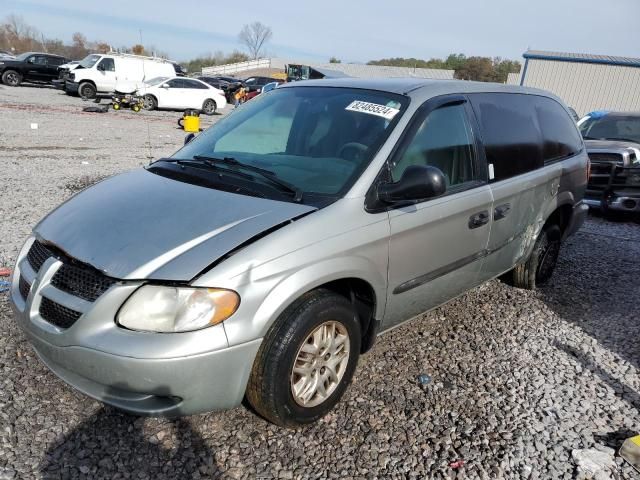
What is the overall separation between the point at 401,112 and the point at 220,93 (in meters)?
21.1

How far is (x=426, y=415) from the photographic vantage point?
2.79 metres

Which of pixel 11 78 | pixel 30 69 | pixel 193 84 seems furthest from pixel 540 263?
pixel 11 78

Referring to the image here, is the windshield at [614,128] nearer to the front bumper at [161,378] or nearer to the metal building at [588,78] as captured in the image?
the front bumper at [161,378]

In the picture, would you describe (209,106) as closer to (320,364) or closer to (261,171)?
A: (261,171)

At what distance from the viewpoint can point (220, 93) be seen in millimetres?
22594

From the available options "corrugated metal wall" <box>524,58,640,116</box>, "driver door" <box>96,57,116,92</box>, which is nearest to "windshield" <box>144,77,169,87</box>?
"driver door" <box>96,57,116,92</box>

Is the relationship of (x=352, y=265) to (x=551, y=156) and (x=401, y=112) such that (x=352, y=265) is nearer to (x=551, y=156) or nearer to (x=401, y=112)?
(x=401, y=112)

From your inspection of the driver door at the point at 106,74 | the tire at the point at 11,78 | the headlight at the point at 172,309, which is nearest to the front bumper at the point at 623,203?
the headlight at the point at 172,309

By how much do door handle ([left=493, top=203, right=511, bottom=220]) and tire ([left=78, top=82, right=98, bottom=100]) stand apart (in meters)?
22.9

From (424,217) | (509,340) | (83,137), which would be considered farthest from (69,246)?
(83,137)

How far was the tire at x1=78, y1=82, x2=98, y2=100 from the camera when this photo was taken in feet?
72.3

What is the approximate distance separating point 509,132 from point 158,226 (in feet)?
8.99

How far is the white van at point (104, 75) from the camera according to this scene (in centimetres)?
2203

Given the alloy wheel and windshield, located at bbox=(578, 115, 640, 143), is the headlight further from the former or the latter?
windshield, located at bbox=(578, 115, 640, 143)
